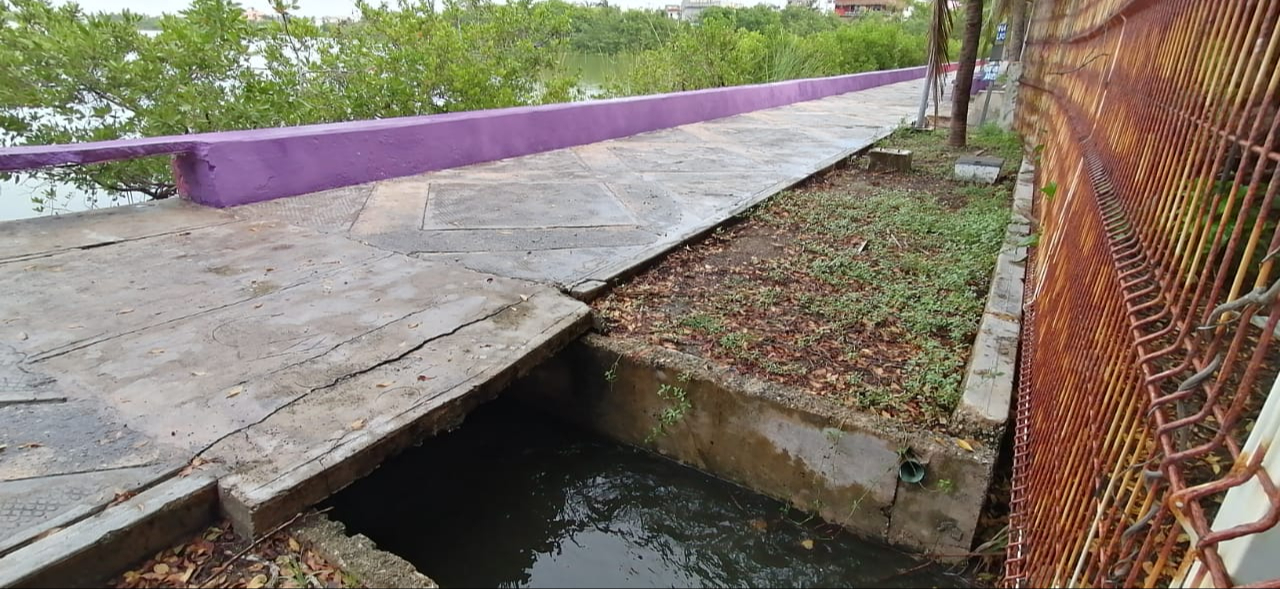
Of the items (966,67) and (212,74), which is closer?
(212,74)

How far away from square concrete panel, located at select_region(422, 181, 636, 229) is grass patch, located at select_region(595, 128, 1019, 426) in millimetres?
1078

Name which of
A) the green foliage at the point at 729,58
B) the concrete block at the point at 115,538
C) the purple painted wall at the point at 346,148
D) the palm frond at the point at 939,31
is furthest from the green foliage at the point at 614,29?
the concrete block at the point at 115,538

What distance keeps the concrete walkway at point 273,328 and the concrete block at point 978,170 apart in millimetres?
2481

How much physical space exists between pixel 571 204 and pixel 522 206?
429 mm

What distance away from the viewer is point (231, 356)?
2.97m

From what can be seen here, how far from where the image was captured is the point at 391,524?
9.93ft

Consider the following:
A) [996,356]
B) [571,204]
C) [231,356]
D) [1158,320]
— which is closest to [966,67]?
[571,204]

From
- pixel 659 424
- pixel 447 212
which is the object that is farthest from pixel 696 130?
pixel 659 424

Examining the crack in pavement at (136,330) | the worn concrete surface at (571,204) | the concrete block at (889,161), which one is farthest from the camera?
the concrete block at (889,161)

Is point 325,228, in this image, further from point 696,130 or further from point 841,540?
point 696,130

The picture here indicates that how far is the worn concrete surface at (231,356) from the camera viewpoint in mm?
2246

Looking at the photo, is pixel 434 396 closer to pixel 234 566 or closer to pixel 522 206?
pixel 234 566

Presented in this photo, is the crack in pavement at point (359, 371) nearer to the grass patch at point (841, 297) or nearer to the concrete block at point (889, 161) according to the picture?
the grass patch at point (841, 297)

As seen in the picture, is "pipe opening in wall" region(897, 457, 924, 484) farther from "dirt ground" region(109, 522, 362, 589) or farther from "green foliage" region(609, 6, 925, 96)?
"green foliage" region(609, 6, 925, 96)
